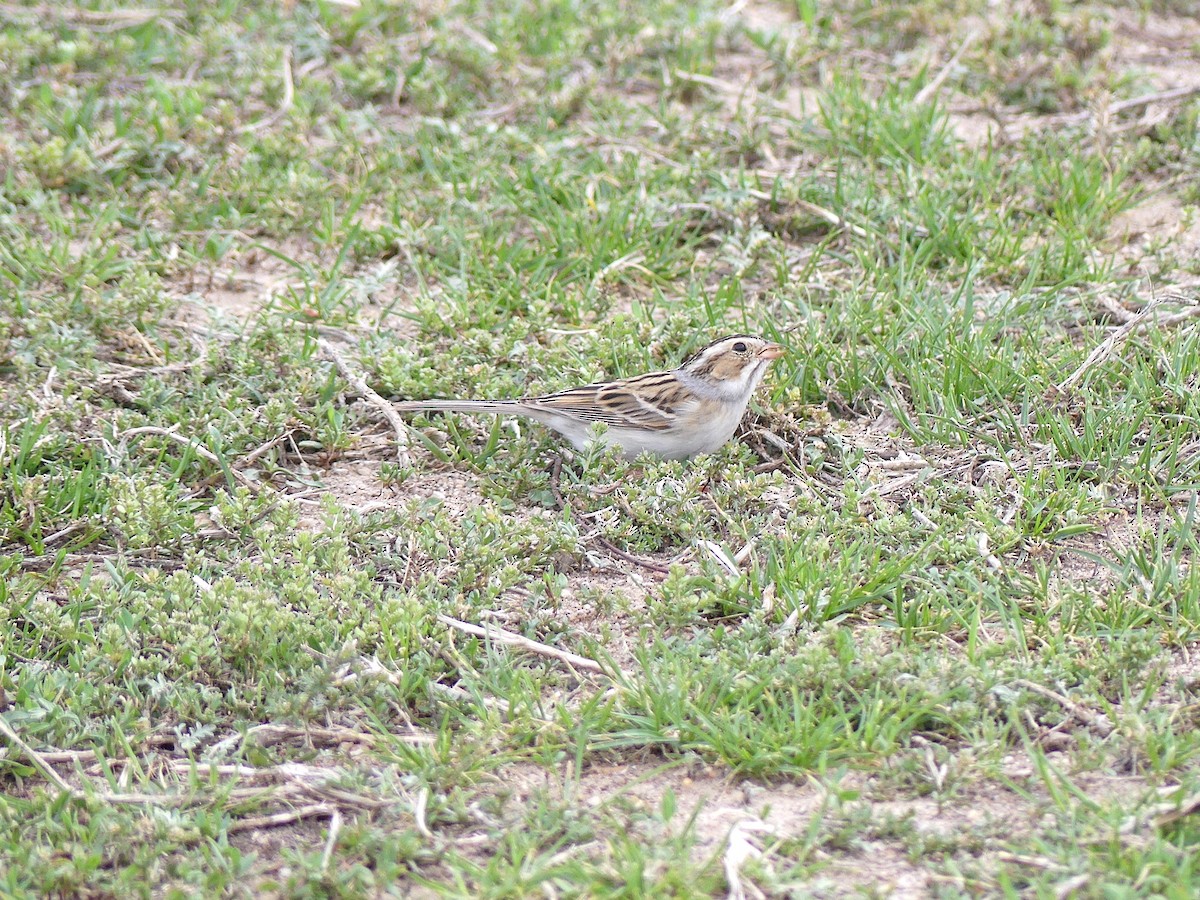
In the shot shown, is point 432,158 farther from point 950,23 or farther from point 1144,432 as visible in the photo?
point 1144,432

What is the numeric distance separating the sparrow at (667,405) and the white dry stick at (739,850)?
213 cm

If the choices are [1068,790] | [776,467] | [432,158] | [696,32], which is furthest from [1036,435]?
[696,32]

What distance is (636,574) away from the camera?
17.7ft

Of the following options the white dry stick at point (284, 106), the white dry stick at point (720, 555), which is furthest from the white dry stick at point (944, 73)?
the white dry stick at point (720, 555)

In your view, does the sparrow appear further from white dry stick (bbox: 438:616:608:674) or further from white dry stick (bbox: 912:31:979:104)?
white dry stick (bbox: 912:31:979:104)

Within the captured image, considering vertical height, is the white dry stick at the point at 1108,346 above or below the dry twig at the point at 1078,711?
above

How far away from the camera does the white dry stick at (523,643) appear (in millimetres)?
4809

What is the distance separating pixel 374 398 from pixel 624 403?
115 centimetres

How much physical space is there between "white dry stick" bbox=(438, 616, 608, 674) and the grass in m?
0.05

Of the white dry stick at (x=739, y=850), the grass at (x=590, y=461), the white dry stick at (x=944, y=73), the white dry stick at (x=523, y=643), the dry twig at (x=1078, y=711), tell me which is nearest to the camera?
the white dry stick at (x=739, y=850)

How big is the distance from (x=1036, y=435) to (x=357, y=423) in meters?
2.97

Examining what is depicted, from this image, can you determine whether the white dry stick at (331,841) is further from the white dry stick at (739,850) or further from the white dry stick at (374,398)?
the white dry stick at (374,398)

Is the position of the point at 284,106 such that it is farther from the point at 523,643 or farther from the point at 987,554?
the point at 987,554

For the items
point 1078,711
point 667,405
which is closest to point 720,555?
point 667,405
